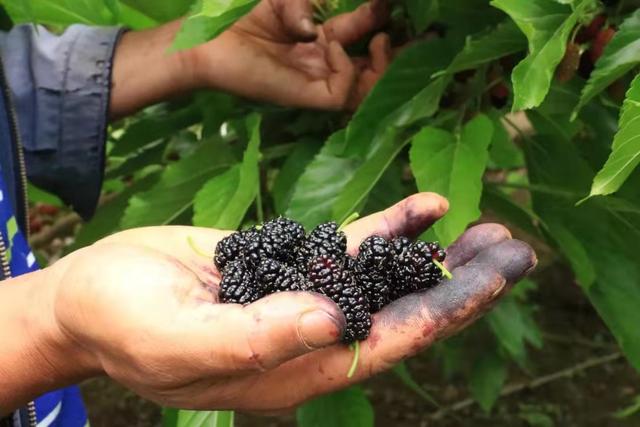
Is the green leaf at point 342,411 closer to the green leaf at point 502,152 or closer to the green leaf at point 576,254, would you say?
the green leaf at point 576,254

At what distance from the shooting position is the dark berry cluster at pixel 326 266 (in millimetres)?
644

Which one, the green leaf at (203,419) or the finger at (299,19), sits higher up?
the finger at (299,19)

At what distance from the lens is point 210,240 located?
709mm

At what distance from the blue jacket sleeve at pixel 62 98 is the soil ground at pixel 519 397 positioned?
3.11 feet

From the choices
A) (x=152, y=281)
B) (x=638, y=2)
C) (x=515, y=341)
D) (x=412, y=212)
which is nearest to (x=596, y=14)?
(x=638, y=2)

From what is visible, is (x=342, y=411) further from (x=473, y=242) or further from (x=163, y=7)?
(x=163, y=7)

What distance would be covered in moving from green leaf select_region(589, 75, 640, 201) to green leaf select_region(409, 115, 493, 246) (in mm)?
141

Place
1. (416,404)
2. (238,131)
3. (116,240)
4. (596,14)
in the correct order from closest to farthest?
(116,240) → (596,14) → (238,131) → (416,404)

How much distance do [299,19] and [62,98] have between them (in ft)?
0.98

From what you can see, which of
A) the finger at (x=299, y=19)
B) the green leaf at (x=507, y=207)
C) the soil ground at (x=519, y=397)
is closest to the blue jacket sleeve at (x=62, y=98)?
the finger at (x=299, y=19)

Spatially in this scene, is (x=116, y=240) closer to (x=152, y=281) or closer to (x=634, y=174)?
(x=152, y=281)

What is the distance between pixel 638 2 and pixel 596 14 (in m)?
0.05

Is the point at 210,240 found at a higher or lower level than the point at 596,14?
lower

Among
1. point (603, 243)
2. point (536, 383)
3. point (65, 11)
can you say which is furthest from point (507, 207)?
point (536, 383)
